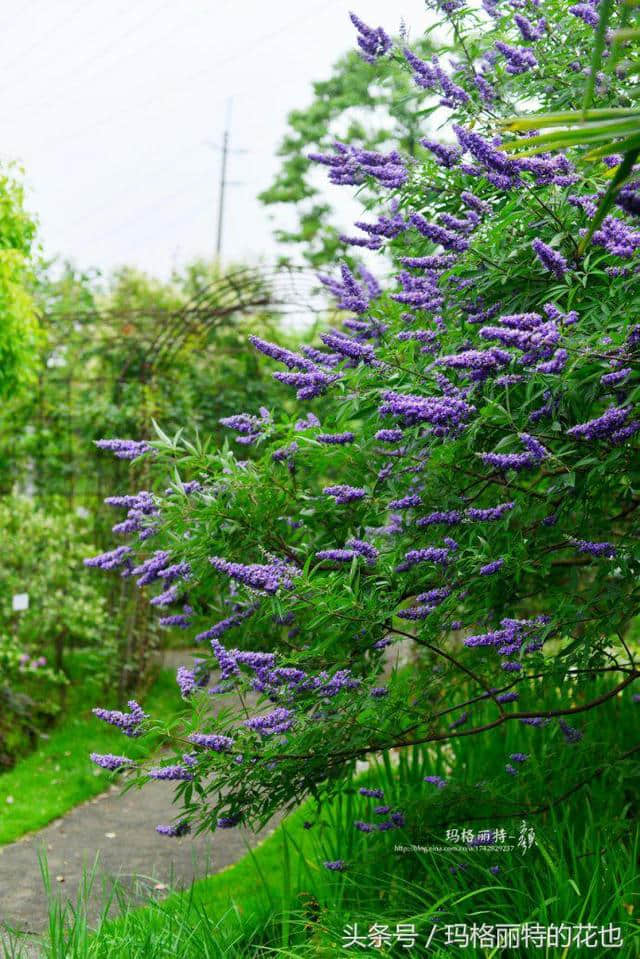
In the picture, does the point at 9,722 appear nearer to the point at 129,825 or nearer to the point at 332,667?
the point at 129,825

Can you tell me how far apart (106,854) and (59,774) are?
170 centimetres

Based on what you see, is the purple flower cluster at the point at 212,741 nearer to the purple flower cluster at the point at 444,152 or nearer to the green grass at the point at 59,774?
the purple flower cluster at the point at 444,152

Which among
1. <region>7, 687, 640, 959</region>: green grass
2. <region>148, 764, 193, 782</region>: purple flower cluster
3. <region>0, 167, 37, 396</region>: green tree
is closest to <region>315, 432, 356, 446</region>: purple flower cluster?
<region>148, 764, 193, 782</region>: purple flower cluster

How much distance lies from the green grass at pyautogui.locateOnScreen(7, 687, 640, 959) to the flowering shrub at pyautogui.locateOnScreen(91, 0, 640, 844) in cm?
14

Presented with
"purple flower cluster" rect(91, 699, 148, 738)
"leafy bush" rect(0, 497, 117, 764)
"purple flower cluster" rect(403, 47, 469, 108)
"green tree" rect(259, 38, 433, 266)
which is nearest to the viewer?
"purple flower cluster" rect(91, 699, 148, 738)

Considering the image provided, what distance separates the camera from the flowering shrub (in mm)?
2920

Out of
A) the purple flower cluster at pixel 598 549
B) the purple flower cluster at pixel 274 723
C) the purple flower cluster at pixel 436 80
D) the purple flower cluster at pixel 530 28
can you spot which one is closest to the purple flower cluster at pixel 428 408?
the purple flower cluster at pixel 598 549

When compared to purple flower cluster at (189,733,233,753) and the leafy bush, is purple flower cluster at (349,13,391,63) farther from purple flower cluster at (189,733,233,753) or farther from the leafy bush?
the leafy bush

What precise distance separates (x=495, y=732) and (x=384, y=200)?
8.58 ft

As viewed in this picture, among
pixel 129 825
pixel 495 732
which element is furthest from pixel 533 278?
pixel 129 825

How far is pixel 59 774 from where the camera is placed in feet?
23.2

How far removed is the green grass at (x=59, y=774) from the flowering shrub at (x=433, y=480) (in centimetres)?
306

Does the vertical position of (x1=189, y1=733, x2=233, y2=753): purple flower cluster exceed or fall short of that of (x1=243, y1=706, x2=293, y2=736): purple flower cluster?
it falls short

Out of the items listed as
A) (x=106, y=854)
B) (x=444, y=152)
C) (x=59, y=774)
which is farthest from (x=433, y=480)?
(x=59, y=774)
